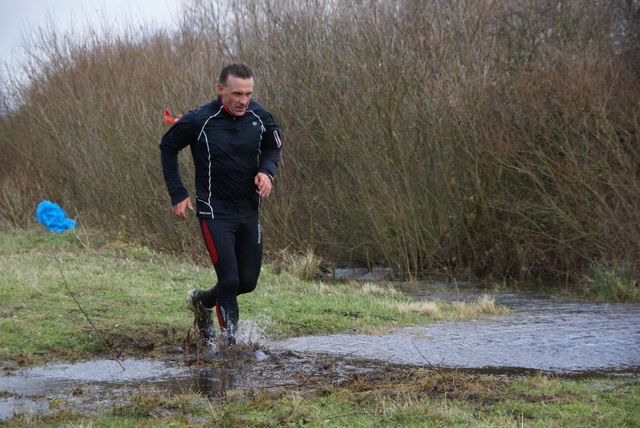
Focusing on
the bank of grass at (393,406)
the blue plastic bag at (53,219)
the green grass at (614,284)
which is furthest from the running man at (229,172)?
the blue plastic bag at (53,219)

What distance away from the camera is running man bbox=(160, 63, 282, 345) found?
6.01 m

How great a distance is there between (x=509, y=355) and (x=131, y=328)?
321 cm

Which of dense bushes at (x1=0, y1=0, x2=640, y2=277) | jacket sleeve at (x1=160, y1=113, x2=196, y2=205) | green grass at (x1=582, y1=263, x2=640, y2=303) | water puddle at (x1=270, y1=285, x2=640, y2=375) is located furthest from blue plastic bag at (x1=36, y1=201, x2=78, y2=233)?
jacket sleeve at (x1=160, y1=113, x2=196, y2=205)

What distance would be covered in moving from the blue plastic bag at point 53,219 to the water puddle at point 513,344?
1210cm

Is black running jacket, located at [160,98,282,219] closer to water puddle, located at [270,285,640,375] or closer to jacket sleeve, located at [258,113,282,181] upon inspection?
jacket sleeve, located at [258,113,282,181]

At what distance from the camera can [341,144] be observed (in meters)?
14.4

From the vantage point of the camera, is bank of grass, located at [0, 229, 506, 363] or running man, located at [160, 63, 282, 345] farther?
bank of grass, located at [0, 229, 506, 363]

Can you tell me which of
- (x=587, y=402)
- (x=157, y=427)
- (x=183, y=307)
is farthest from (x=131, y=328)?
(x=587, y=402)

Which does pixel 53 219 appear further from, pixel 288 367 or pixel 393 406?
pixel 393 406

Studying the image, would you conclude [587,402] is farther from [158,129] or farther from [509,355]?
[158,129]

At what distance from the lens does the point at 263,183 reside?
5953 millimetres

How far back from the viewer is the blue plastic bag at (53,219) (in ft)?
59.3

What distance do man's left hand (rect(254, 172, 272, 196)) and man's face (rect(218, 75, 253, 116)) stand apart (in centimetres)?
50

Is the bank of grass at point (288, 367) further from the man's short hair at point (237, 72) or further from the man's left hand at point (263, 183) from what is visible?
the man's short hair at point (237, 72)
